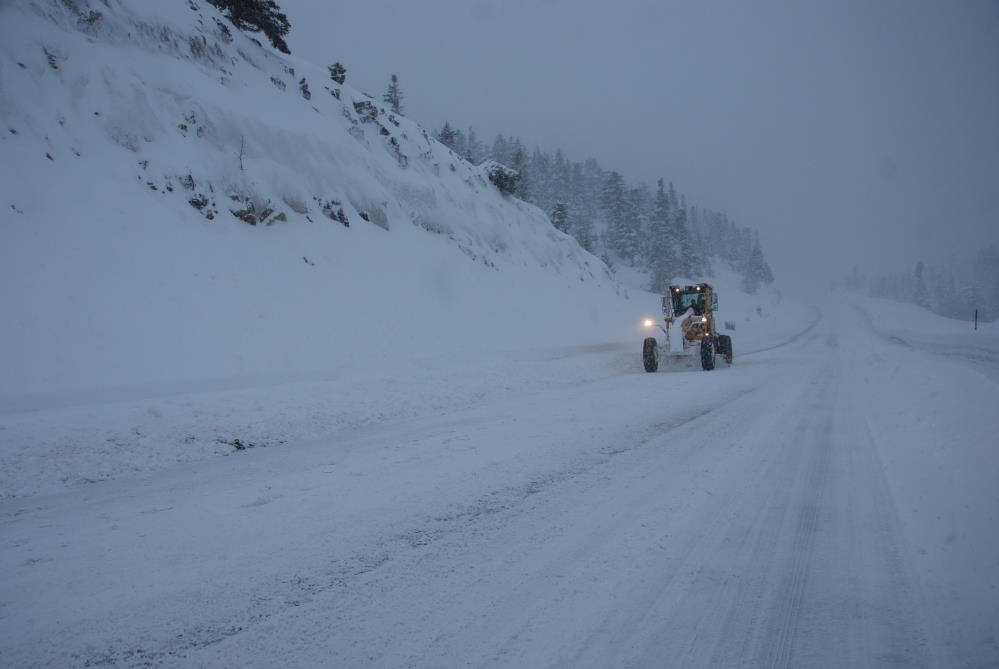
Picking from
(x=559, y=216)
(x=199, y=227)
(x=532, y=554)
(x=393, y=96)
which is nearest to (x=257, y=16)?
(x=199, y=227)

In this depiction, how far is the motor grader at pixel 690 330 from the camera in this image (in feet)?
46.4

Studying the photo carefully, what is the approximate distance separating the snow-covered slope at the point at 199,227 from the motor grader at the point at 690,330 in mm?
5367

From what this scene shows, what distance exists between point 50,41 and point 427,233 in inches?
517

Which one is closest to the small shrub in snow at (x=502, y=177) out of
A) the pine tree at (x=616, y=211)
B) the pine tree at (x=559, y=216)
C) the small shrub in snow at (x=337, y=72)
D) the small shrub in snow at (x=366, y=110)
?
the small shrub in snow at (x=366, y=110)

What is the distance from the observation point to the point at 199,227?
12.5m

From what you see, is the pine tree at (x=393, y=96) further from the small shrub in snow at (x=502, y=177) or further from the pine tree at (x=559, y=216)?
the pine tree at (x=559, y=216)

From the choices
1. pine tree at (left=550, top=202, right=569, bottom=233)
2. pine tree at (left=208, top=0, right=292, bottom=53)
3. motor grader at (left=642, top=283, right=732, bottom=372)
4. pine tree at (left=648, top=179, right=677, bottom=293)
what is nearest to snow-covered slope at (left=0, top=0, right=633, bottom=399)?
pine tree at (left=208, top=0, right=292, bottom=53)

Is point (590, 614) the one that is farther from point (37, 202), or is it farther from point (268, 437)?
point (37, 202)

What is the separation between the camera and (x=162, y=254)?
1090 cm

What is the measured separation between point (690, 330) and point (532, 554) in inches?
517

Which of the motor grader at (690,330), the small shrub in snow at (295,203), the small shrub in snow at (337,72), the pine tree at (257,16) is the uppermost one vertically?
the small shrub in snow at (337,72)

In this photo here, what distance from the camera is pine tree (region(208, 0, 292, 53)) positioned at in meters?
21.3

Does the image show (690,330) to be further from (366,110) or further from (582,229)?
(582,229)

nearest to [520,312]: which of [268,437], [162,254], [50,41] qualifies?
[162,254]
